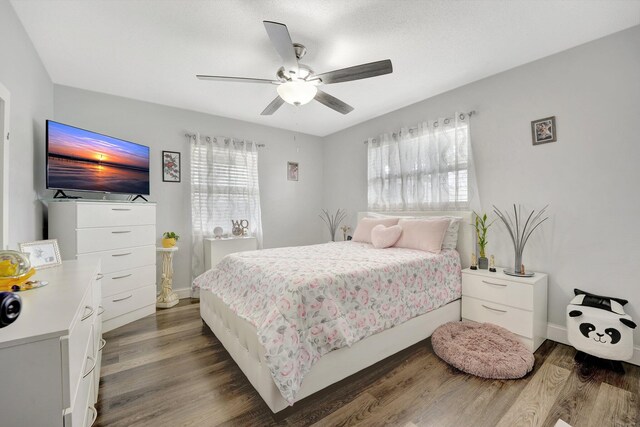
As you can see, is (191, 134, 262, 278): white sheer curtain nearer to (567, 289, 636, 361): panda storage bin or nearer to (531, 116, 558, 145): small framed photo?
(531, 116, 558, 145): small framed photo

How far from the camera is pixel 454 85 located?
301 centimetres

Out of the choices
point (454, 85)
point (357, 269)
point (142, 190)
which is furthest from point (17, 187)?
point (454, 85)

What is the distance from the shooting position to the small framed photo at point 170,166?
11.7ft

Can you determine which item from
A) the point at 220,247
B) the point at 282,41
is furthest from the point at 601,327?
the point at 220,247

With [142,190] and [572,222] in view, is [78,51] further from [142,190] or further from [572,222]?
[572,222]

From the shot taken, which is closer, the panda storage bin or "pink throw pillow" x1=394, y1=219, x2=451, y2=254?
the panda storage bin

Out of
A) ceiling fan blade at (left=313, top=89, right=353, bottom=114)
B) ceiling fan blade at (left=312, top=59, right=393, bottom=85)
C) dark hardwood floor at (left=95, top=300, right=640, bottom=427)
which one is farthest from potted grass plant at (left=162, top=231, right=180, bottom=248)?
ceiling fan blade at (left=312, top=59, right=393, bottom=85)

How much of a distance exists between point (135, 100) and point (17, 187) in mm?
1855

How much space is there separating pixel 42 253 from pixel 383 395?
2404 millimetres

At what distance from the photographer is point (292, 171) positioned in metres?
4.75

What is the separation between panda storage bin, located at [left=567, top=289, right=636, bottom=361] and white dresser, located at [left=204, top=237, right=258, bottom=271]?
356 cm

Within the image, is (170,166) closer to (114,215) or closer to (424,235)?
(114,215)

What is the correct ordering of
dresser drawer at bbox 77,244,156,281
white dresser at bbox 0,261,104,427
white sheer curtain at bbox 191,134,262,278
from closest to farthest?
white dresser at bbox 0,261,104,427 → dresser drawer at bbox 77,244,156,281 → white sheer curtain at bbox 191,134,262,278

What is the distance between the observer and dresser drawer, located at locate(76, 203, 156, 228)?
2475 millimetres
